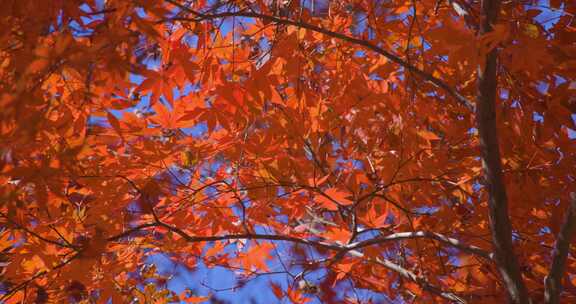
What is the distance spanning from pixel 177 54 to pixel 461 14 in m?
1.11

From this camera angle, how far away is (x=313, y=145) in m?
2.64

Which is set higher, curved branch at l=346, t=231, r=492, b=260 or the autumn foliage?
the autumn foliage

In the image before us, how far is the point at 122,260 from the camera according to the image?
2539mm

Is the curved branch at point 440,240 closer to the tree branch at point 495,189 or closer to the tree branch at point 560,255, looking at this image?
the tree branch at point 495,189

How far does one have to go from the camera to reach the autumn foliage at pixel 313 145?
5.74ft

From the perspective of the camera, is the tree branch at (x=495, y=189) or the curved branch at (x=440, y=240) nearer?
the tree branch at (x=495, y=189)

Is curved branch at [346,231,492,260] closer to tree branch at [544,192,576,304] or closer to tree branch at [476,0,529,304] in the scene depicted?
tree branch at [476,0,529,304]

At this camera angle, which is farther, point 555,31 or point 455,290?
point 455,290

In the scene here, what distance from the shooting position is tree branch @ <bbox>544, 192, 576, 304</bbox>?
1742 millimetres

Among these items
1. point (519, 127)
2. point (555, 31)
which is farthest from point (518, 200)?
point (555, 31)

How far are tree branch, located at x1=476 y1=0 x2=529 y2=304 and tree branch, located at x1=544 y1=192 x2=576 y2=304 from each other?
0.27ft

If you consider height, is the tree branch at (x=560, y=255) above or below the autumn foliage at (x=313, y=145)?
below

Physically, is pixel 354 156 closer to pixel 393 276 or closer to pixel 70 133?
pixel 393 276

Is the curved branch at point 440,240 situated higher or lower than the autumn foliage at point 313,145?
lower
